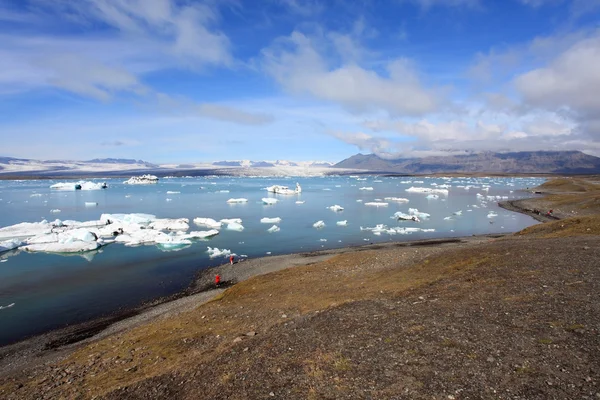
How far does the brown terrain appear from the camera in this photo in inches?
226

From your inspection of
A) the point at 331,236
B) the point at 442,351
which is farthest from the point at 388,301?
the point at 331,236

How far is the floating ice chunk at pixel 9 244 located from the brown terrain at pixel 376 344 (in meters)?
19.4

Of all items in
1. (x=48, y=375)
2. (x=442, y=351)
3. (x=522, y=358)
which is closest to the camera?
(x=522, y=358)

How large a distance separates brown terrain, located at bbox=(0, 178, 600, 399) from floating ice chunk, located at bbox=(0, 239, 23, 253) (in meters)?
19.4

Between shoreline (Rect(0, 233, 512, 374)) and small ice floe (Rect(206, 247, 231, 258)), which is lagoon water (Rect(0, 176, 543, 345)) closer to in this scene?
small ice floe (Rect(206, 247, 231, 258))

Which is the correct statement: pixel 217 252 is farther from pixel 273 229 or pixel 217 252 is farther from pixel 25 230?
pixel 25 230

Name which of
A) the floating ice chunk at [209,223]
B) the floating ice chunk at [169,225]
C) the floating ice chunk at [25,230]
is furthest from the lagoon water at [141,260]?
the floating ice chunk at [25,230]

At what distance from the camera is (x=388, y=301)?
9836 millimetres

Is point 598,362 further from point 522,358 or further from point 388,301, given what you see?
point 388,301

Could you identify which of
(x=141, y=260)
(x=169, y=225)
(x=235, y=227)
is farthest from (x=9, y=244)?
(x=235, y=227)

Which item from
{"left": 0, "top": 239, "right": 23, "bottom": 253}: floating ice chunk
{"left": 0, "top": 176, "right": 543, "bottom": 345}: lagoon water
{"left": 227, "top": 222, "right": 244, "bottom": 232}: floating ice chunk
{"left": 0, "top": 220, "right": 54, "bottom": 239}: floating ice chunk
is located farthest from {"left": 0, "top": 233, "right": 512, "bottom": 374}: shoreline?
{"left": 0, "top": 220, "right": 54, "bottom": 239}: floating ice chunk

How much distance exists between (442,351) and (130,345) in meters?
8.01

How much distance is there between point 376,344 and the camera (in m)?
7.16

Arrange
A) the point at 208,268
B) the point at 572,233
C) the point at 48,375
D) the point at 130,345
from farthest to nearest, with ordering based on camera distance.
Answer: the point at 208,268
the point at 572,233
the point at 130,345
the point at 48,375
